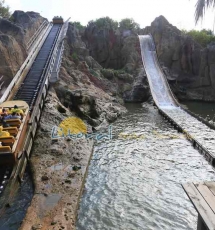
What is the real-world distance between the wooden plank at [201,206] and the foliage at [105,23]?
45.6 m

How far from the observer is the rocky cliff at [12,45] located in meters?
23.1

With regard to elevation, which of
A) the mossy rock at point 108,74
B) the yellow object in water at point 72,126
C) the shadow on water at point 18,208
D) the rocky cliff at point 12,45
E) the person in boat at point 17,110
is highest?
the rocky cliff at point 12,45

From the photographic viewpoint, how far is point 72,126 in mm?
19828

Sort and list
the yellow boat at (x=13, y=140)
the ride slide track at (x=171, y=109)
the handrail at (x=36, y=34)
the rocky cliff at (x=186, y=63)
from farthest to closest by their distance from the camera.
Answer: the rocky cliff at (x=186, y=63), the handrail at (x=36, y=34), the ride slide track at (x=171, y=109), the yellow boat at (x=13, y=140)

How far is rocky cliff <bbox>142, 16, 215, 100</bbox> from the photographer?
1495 inches

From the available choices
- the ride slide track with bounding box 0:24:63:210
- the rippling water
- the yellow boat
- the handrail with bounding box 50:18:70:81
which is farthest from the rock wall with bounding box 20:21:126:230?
the yellow boat

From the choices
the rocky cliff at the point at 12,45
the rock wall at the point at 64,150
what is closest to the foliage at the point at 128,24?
the rocky cliff at the point at 12,45

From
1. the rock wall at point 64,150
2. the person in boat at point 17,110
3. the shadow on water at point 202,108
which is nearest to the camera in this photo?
the rock wall at point 64,150

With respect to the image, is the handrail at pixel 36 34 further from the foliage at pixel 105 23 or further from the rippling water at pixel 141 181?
the rippling water at pixel 141 181

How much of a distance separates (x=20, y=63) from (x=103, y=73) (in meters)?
14.2

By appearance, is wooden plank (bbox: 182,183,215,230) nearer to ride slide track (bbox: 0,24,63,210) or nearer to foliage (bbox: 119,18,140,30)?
ride slide track (bbox: 0,24,63,210)

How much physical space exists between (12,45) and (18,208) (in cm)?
1892

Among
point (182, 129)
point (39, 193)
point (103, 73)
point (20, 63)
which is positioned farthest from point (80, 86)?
point (39, 193)

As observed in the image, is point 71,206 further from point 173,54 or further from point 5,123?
point 173,54
